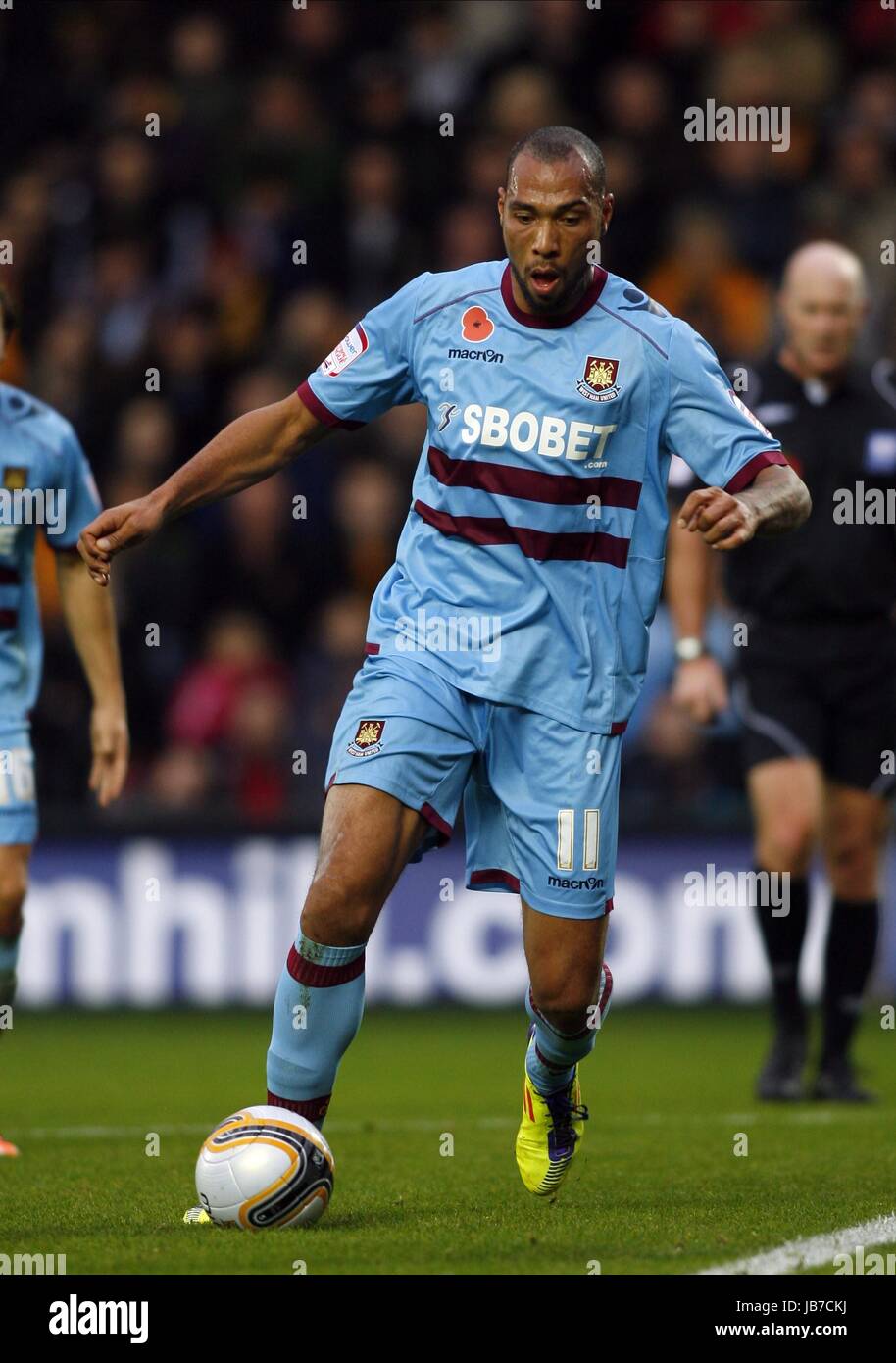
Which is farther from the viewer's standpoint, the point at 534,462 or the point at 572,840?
the point at 572,840

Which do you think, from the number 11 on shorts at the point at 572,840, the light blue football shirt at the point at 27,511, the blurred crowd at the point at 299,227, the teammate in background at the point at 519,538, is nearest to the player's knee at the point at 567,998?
the teammate in background at the point at 519,538

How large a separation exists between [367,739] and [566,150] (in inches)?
54.8

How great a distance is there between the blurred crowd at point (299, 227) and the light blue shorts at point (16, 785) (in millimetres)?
4534

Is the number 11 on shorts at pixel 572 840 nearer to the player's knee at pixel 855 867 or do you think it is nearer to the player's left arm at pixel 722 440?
the player's left arm at pixel 722 440

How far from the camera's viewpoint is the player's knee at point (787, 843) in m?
7.72

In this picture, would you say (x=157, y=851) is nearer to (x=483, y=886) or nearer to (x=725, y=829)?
(x=725, y=829)

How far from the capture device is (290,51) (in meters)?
14.4

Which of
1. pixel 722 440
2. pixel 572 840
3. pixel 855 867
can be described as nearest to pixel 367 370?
pixel 722 440

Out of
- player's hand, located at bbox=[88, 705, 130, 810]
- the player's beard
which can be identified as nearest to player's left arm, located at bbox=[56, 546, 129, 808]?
player's hand, located at bbox=[88, 705, 130, 810]

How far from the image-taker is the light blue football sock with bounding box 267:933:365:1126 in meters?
5.03

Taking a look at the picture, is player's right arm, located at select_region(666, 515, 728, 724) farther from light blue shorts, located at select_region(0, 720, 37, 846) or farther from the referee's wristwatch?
light blue shorts, located at select_region(0, 720, 37, 846)

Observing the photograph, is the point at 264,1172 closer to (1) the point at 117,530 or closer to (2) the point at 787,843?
(1) the point at 117,530

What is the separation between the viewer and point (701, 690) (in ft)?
24.1

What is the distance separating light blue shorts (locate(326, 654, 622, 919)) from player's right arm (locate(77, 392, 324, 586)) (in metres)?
0.53
